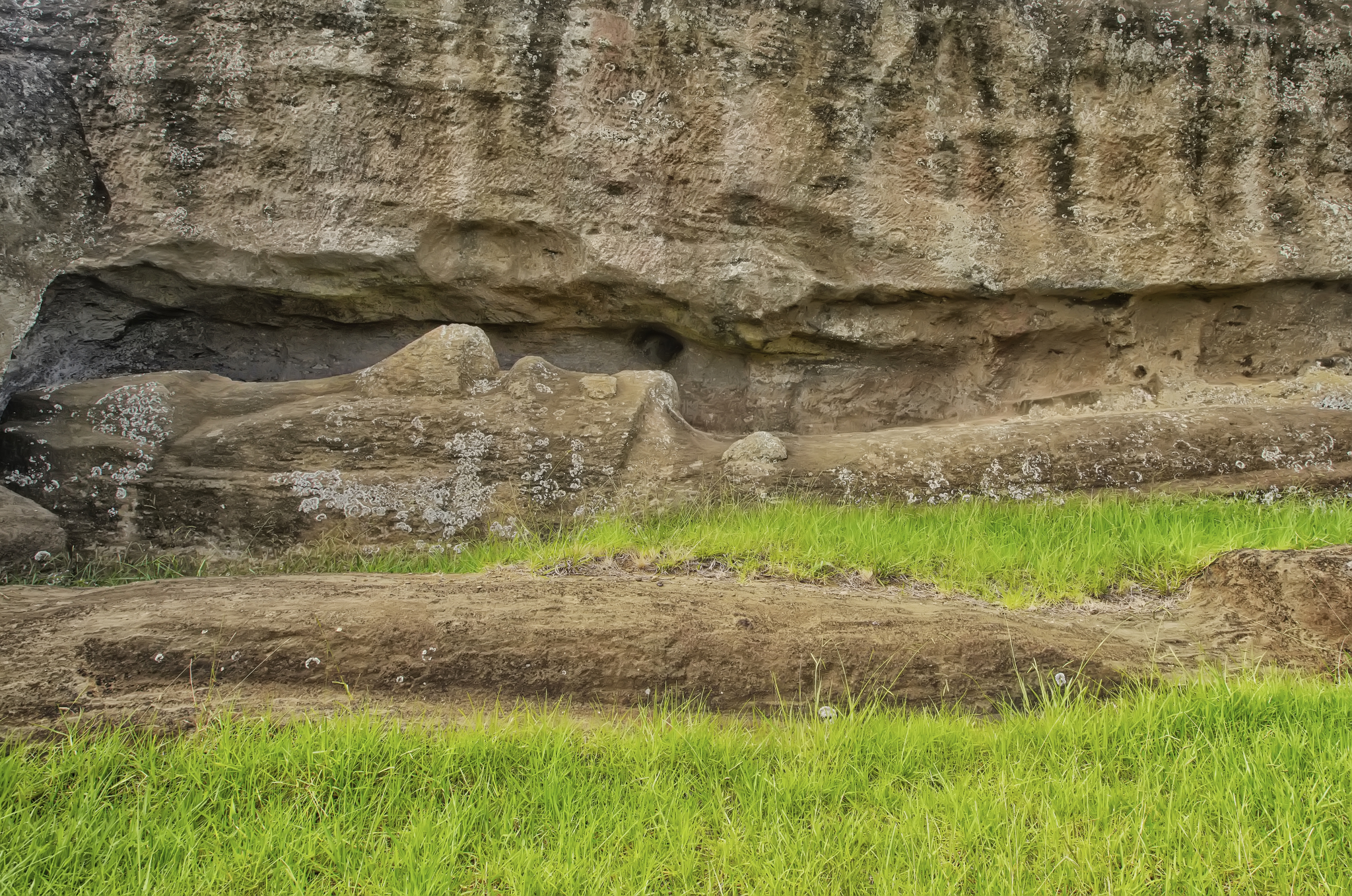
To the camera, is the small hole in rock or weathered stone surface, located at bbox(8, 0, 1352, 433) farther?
the small hole in rock

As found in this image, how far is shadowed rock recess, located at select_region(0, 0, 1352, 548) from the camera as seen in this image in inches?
194

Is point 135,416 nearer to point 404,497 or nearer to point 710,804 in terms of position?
point 404,497

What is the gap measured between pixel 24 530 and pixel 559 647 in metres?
2.63

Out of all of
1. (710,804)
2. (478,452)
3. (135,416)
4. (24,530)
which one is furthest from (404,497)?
(710,804)

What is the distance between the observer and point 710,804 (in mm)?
2514

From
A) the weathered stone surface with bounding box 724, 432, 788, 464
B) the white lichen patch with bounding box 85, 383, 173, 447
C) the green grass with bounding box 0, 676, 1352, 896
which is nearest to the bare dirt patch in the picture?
the green grass with bounding box 0, 676, 1352, 896

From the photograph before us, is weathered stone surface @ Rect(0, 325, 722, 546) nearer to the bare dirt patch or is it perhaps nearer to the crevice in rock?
the crevice in rock

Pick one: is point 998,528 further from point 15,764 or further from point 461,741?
point 15,764

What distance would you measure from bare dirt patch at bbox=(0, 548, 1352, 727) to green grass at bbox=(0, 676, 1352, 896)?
0.22 m

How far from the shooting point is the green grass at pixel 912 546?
4.31 m

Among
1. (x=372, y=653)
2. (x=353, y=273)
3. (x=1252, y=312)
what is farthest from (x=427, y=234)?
(x=1252, y=312)

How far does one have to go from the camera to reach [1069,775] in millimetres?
2582

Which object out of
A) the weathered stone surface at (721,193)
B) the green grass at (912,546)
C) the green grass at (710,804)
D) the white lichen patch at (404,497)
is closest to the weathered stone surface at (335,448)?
the white lichen patch at (404,497)

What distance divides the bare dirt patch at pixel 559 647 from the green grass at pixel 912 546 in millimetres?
696
